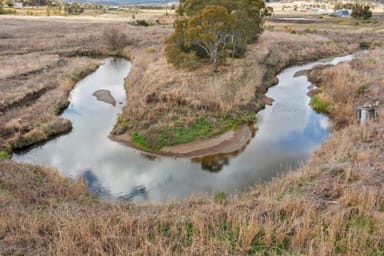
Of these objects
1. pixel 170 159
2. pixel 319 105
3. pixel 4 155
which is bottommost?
pixel 170 159

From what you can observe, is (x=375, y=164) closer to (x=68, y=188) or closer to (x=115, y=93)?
(x=68, y=188)

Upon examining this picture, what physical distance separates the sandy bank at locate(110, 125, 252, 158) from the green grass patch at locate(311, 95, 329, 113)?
24.8 ft

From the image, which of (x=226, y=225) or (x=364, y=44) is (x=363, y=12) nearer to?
(x=364, y=44)

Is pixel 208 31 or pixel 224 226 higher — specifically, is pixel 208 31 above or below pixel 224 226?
above

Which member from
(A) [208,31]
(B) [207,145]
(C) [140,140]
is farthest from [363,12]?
(C) [140,140]

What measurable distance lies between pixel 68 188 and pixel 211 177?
705 centimetres

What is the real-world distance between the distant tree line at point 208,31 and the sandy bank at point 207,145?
10.6 metres

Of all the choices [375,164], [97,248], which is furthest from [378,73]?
[97,248]

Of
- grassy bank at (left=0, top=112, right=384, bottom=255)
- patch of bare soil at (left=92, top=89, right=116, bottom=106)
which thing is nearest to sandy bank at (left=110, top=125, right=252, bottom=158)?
grassy bank at (left=0, top=112, right=384, bottom=255)

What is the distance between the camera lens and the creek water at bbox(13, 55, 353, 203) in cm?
1616

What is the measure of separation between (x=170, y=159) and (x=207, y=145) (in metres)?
2.59

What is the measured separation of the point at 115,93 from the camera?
31.5 metres

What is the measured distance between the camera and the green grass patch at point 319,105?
83.5ft

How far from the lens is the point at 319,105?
1021 inches
